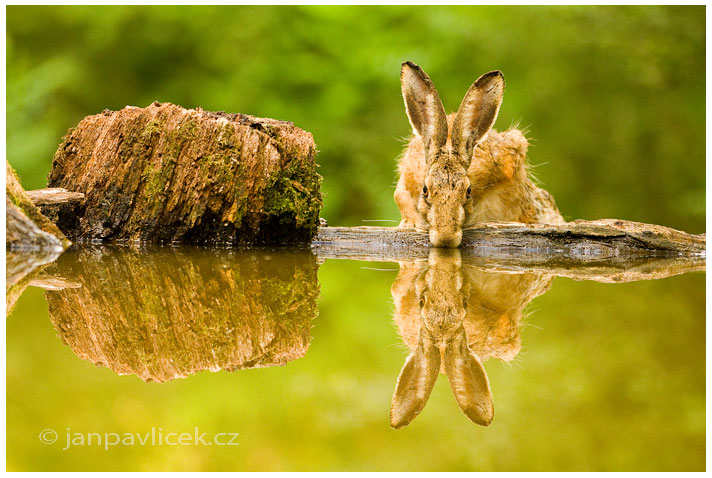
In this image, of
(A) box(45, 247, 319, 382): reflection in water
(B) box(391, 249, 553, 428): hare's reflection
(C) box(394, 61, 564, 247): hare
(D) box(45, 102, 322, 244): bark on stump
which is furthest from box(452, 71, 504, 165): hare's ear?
(A) box(45, 247, 319, 382): reflection in water

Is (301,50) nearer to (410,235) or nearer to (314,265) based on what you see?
(410,235)

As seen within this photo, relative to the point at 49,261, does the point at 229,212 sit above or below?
above

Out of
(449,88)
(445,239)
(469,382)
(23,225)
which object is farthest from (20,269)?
(449,88)

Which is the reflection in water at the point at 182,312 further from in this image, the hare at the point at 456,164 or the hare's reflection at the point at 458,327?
the hare at the point at 456,164

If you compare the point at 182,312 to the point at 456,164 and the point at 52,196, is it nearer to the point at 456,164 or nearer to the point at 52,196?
the point at 52,196

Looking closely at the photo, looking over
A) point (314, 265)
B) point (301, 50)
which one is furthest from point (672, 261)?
point (301, 50)

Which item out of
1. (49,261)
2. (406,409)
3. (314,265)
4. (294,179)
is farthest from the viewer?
(294,179)

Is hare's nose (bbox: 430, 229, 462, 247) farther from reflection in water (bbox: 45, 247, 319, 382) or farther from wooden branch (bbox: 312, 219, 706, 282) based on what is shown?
reflection in water (bbox: 45, 247, 319, 382)

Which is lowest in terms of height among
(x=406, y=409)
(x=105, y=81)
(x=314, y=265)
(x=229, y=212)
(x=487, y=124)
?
(x=406, y=409)
